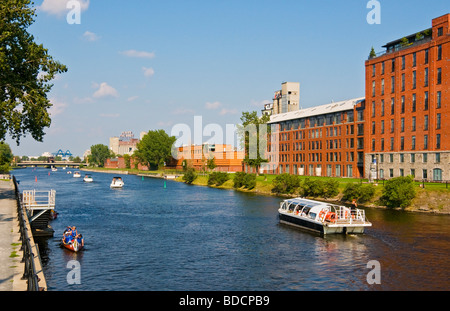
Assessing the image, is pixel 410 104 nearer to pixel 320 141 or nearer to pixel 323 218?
pixel 320 141

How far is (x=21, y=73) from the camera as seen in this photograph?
49469 millimetres

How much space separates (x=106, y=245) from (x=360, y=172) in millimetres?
80618

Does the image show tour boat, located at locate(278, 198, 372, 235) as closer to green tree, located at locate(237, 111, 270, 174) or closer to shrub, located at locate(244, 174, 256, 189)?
shrub, located at locate(244, 174, 256, 189)

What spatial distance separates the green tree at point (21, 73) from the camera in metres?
43.3

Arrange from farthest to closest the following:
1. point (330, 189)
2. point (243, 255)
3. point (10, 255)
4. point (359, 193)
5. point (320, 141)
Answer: point (320, 141) → point (330, 189) → point (359, 193) → point (243, 255) → point (10, 255)

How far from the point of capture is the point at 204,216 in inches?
2395

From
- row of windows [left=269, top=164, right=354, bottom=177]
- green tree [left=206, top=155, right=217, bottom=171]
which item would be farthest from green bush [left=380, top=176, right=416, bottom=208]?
green tree [left=206, top=155, right=217, bottom=171]

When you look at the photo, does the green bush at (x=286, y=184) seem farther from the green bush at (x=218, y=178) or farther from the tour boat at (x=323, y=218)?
the tour boat at (x=323, y=218)

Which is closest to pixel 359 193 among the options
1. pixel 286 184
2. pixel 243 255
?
pixel 286 184

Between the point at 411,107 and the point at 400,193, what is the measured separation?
3129 cm

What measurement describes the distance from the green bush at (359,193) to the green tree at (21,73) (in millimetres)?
50775

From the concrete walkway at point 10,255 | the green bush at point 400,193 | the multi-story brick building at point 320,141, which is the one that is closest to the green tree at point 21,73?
the concrete walkway at point 10,255
